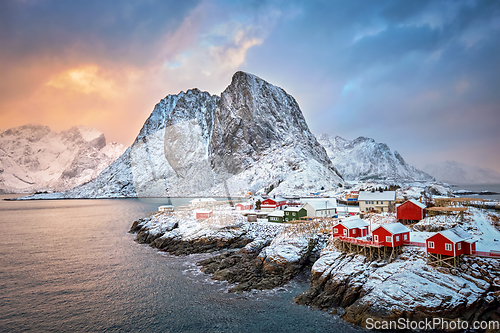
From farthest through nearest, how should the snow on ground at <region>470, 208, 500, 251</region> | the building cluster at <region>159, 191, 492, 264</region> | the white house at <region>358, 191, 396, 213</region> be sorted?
the white house at <region>358, 191, 396, 213</region>
the snow on ground at <region>470, 208, 500, 251</region>
the building cluster at <region>159, 191, 492, 264</region>

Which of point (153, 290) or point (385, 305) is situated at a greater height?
point (385, 305)

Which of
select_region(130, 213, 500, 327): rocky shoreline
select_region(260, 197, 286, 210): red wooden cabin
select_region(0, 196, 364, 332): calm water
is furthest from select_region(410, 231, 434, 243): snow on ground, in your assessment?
select_region(260, 197, 286, 210): red wooden cabin

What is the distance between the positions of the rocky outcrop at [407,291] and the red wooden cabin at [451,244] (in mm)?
1072

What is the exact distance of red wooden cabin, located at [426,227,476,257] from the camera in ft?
78.6

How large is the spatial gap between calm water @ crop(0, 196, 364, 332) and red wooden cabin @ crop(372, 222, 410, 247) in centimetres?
968

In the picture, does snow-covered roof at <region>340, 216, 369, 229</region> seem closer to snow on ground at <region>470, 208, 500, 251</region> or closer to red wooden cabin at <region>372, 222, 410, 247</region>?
red wooden cabin at <region>372, 222, 410, 247</region>

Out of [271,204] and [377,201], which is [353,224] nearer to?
[377,201]

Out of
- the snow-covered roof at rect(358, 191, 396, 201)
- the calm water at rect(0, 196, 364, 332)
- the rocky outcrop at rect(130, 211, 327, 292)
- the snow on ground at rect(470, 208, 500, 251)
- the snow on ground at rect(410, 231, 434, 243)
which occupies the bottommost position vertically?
the calm water at rect(0, 196, 364, 332)

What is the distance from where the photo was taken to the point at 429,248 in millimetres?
25547

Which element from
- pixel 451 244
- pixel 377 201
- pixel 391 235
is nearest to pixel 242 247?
pixel 391 235

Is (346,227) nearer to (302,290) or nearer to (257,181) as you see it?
(302,290)

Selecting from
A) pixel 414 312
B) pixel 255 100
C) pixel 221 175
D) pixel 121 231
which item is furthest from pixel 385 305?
pixel 255 100

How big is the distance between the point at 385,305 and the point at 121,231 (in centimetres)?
6393

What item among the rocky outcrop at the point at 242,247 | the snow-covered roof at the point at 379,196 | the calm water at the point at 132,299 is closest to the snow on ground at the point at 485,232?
the snow-covered roof at the point at 379,196
